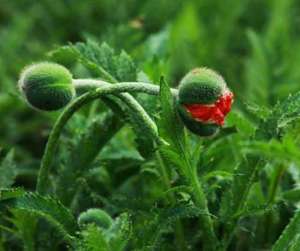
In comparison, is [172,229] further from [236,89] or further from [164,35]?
[236,89]

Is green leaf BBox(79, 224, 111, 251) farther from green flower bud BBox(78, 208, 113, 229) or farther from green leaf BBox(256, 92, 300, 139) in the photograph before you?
green leaf BBox(256, 92, 300, 139)

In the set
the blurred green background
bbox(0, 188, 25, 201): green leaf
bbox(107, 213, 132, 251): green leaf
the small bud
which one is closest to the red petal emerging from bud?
the small bud

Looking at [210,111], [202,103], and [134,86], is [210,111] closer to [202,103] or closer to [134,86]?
[202,103]

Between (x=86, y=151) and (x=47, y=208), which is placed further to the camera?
(x=86, y=151)

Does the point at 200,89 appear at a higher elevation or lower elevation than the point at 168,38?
lower

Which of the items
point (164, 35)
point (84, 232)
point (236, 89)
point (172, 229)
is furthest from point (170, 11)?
point (84, 232)

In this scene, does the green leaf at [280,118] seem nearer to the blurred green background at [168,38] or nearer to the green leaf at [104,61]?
the green leaf at [104,61]

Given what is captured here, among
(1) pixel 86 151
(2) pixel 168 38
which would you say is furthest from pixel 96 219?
(2) pixel 168 38
